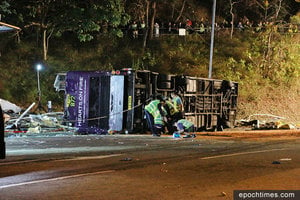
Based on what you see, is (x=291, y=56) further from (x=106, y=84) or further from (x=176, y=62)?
(x=106, y=84)

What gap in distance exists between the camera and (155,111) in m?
17.7

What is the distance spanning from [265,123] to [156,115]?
8.81m

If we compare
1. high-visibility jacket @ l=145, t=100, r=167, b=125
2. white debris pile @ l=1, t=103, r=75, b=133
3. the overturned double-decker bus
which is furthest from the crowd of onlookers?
high-visibility jacket @ l=145, t=100, r=167, b=125

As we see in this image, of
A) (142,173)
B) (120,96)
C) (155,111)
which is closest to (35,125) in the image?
(120,96)

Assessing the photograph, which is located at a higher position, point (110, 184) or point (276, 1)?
point (276, 1)

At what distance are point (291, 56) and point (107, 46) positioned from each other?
1212 cm

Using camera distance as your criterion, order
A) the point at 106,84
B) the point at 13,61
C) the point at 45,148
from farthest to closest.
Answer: the point at 13,61 < the point at 106,84 < the point at 45,148

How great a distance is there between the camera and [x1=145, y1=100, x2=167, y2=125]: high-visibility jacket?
17656 millimetres

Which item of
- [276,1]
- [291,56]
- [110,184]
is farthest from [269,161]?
[276,1]

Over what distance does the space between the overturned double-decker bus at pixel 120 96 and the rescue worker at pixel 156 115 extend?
2.36 ft

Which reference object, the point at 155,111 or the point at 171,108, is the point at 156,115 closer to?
the point at 155,111

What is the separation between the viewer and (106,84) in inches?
745

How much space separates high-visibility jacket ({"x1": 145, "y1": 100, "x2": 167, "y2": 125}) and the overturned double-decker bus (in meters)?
0.93

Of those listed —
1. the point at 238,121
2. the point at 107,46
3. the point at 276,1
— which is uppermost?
the point at 276,1
